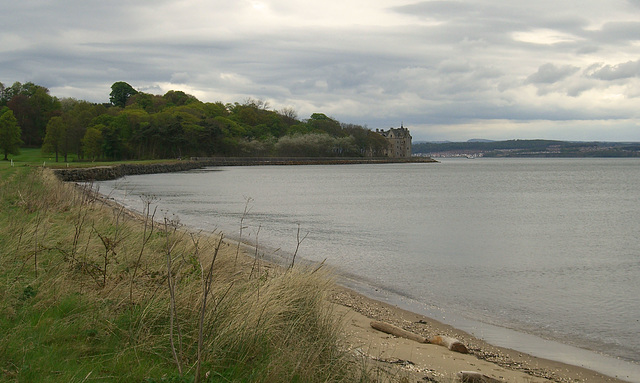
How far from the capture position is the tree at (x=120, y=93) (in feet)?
622

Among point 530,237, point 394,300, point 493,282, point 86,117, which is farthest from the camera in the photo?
Result: point 86,117

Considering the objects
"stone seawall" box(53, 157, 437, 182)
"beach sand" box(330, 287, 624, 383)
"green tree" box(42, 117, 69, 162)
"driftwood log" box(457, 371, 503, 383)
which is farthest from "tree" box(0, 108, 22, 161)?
"driftwood log" box(457, 371, 503, 383)

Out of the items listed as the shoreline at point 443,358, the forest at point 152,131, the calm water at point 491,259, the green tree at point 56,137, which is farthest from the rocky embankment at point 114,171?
the shoreline at point 443,358

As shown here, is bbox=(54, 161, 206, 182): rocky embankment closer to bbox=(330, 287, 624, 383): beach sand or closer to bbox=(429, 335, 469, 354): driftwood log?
bbox=(330, 287, 624, 383): beach sand

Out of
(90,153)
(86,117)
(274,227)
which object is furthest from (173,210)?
A: (86,117)

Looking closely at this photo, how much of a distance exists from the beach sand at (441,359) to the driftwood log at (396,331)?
0.10 meters

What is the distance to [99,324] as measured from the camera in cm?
605

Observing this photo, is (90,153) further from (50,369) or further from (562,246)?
(50,369)

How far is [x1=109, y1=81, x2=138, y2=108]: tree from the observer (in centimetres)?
18950

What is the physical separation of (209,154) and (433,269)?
127 m

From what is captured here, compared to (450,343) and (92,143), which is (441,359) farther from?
(92,143)

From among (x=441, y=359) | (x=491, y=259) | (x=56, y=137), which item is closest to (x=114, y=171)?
(x=56, y=137)

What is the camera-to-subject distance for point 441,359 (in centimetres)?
815

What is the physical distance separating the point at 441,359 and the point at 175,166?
10102cm
